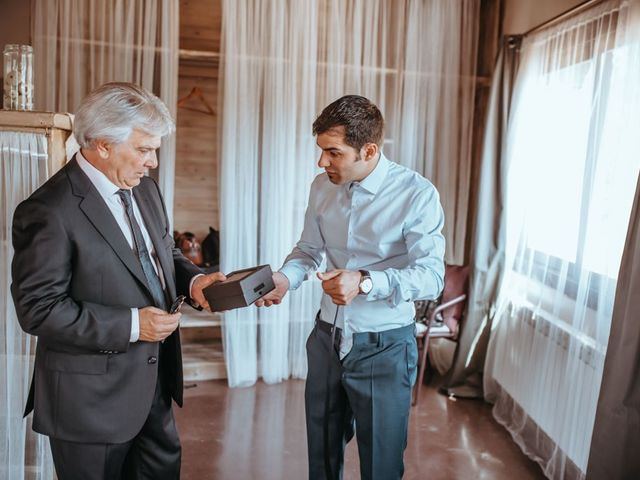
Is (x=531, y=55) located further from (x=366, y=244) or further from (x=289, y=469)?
(x=289, y=469)

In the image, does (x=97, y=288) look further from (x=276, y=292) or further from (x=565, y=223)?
(x=565, y=223)

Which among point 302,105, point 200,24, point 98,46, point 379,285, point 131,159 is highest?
point 200,24

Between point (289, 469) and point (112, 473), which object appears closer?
point (112, 473)

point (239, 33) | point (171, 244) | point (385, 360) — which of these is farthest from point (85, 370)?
point (239, 33)

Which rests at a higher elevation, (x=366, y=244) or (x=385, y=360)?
(x=366, y=244)

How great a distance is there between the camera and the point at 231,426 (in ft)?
10.5

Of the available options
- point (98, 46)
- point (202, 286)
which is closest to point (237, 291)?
point (202, 286)

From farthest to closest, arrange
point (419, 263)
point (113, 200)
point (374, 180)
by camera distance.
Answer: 1. point (374, 180)
2. point (419, 263)
3. point (113, 200)

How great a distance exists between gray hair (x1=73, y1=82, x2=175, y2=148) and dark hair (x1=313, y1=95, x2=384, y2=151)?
0.52 m

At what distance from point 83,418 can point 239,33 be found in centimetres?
259

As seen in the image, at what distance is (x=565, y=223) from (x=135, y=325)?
7.07 feet

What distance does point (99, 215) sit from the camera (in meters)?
1.51

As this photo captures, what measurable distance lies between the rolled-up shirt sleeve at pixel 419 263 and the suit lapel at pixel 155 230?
615 millimetres

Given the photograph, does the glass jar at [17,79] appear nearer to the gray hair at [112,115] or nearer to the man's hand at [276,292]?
the gray hair at [112,115]
